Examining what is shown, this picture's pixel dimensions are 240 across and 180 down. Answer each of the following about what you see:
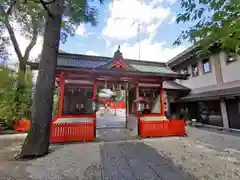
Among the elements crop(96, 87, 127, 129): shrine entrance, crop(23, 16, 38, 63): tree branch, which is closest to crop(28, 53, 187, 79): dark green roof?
crop(96, 87, 127, 129): shrine entrance

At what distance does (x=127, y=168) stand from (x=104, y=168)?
578 millimetres

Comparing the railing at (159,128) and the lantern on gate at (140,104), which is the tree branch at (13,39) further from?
the railing at (159,128)

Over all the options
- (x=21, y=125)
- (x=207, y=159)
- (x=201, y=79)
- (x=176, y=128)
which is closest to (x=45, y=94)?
(x=207, y=159)

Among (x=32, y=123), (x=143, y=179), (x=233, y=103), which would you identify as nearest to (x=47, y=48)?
(x=32, y=123)

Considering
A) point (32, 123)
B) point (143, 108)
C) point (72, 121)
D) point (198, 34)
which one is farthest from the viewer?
point (143, 108)

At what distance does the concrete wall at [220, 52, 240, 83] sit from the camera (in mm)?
7238

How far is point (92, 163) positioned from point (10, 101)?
7710 millimetres

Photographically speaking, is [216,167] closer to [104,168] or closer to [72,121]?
[104,168]

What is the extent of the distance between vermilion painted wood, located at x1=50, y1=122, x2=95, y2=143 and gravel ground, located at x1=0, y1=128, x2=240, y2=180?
67cm

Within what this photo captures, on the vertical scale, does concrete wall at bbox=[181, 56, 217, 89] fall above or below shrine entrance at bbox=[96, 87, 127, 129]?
above

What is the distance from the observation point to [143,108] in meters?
6.84

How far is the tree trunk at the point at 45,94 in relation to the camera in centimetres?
384

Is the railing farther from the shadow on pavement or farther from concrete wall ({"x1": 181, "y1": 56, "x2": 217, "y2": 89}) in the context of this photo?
concrete wall ({"x1": 181, "y1": 56, "x2": 217, "y2": 89})

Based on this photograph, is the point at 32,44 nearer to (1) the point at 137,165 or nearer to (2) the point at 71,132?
(2) the point at 71,132
